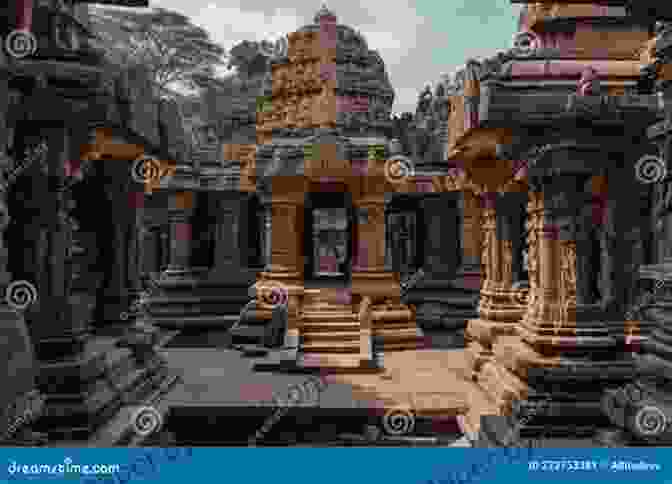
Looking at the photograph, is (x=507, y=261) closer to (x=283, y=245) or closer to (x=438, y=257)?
(x=283, y=245)

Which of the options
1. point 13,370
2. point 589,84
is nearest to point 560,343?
point 589,84

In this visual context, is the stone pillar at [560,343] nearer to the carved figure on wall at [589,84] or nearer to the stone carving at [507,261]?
the carved figure on wall at [589,84]

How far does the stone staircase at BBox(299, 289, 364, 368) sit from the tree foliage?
14.1 metres

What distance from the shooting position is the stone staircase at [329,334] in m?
8.90

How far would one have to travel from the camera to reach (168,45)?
22094mm

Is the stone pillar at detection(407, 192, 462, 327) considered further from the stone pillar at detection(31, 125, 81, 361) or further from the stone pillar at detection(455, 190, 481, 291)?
the stone pillar at detection(31, 125, 81, 361)

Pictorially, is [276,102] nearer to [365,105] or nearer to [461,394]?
[365,105]

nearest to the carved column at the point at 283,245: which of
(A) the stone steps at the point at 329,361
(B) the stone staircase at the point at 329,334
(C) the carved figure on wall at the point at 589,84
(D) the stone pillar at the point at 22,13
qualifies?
(B) the stone staircase at the point at 329,334

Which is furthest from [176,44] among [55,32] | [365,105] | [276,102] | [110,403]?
[110,403]

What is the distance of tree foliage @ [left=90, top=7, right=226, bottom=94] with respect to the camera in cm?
2147

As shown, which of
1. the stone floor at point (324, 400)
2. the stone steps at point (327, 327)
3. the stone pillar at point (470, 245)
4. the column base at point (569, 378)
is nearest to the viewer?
the column base at point (569, 378)

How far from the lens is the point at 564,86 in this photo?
193 inches

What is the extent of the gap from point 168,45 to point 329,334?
16.5 metres

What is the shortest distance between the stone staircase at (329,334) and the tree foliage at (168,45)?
14069 millimetres
